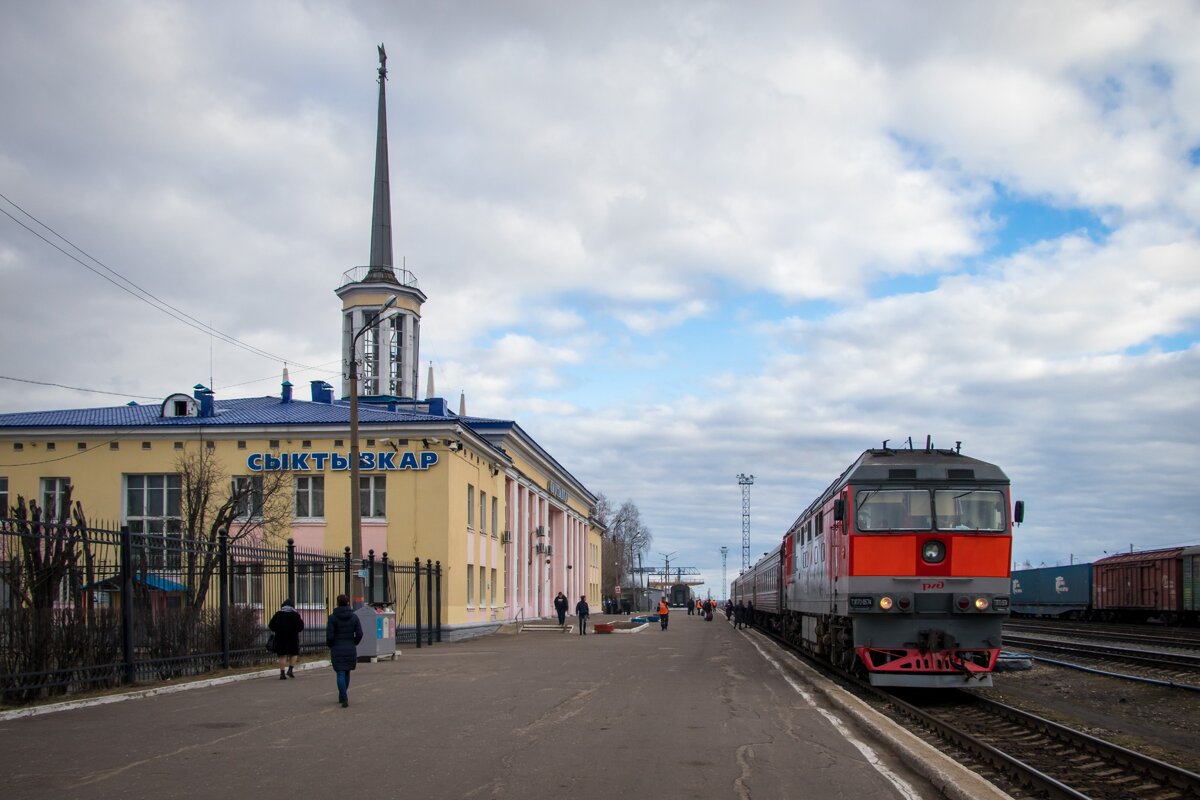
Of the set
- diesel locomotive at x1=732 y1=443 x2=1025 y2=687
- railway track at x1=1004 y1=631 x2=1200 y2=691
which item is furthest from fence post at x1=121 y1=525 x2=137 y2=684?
railway track at x1=1004 y1=631 x2=1200 y2=691

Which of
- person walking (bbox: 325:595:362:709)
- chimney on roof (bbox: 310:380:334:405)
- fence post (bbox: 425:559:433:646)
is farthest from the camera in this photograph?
chimney on roof (bbox: 310:380:334:405)

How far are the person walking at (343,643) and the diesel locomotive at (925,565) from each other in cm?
689

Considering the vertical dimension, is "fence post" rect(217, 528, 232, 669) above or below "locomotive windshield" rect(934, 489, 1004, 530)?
below

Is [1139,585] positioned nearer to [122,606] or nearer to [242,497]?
[242,497]

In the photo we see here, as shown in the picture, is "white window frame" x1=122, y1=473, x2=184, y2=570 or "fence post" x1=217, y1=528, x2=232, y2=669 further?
"white window frame" x1=122, y1=473, x2=184, y2=570

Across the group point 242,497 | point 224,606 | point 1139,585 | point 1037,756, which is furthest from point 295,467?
point 1139,585

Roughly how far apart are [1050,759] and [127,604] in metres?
11.4

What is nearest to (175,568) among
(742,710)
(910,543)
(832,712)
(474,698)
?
(474,698)

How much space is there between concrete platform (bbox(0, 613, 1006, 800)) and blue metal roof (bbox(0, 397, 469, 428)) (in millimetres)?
20282

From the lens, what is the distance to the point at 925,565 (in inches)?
604

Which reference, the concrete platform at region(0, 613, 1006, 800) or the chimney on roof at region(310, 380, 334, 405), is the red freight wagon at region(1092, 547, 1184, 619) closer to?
the concrete platform at region(0, 613, 1006, 800)

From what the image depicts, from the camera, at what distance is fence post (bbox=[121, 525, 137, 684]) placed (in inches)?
570

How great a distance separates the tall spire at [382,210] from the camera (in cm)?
5384

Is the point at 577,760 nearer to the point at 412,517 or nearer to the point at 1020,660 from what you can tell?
the point at 1020,660
